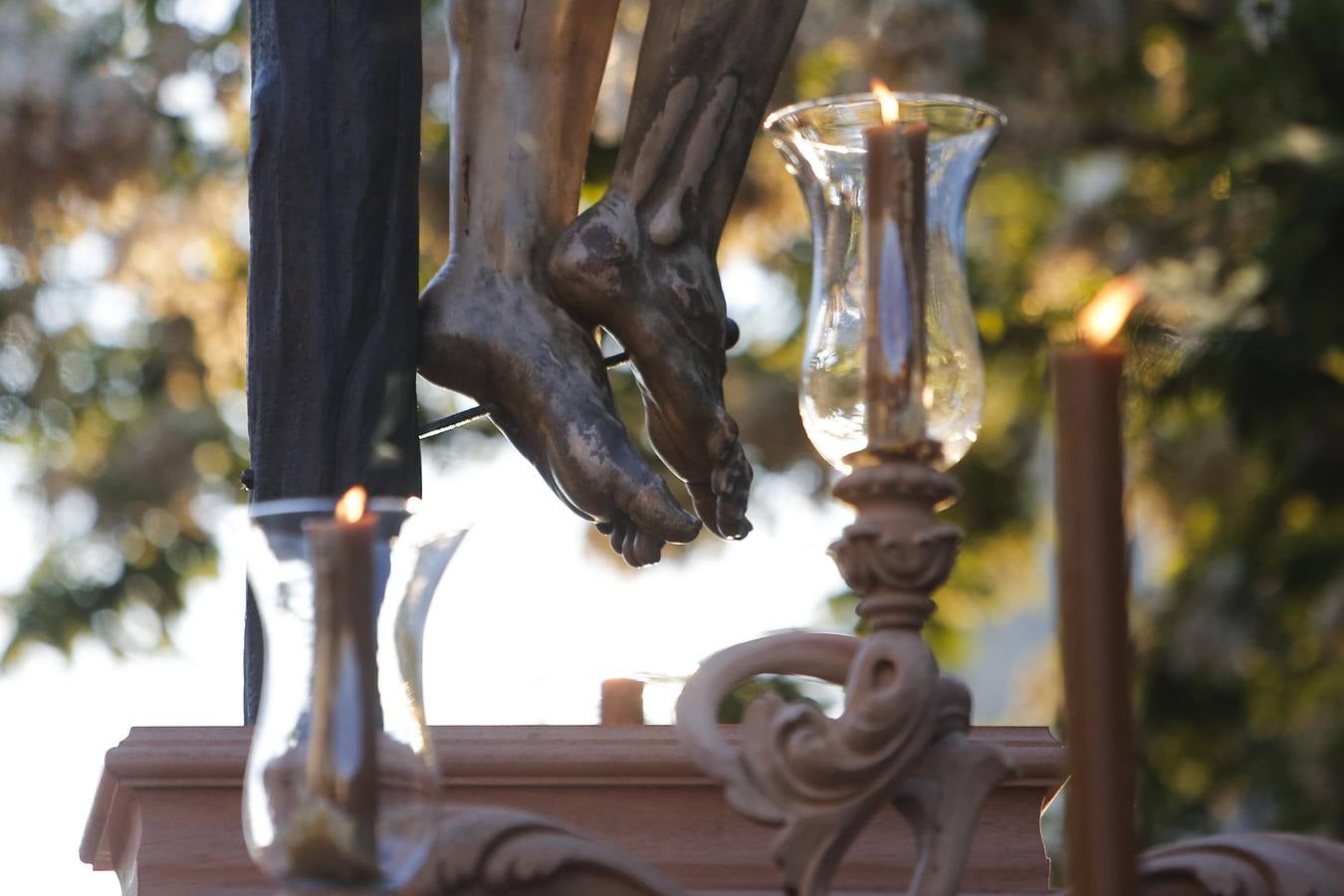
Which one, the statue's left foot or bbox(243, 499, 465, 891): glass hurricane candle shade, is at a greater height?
the statue's left foot

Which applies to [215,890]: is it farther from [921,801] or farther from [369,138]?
[369,138]

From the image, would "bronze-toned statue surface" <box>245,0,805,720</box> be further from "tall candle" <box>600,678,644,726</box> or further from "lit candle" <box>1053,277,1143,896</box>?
"lit candle" <box>1053,277,1143,896</box>

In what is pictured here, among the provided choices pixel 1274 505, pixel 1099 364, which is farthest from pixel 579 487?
pixel 1274 505

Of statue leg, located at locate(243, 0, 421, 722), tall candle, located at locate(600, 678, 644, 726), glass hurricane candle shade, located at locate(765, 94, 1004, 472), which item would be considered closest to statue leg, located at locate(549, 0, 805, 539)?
statue leg, located at locate(243, 0, 421, 722)

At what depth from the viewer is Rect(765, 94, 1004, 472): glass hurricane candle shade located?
115cm

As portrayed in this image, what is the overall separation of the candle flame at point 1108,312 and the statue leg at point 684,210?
2.66 feet

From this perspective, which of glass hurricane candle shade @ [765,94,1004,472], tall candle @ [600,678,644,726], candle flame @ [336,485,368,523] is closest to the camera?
candle flame @ [336,485,368,523]

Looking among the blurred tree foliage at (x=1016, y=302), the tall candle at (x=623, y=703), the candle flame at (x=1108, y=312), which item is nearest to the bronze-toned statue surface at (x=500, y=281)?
the tall candle at (x=623, y=703)

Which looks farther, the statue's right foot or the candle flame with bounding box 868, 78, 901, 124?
the statue's right foot

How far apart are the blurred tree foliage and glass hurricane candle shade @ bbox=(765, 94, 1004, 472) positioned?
412cm

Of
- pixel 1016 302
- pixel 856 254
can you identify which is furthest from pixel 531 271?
pixel 1016 302

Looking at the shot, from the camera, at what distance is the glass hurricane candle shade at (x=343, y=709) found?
37.2 inches

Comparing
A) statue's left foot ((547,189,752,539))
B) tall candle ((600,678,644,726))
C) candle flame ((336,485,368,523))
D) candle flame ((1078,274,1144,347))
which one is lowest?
tall candle ((600,678,644,726))

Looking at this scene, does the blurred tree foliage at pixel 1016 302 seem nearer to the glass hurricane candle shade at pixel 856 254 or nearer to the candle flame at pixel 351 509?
the glass hurricane candle shade at pixel 856 254
